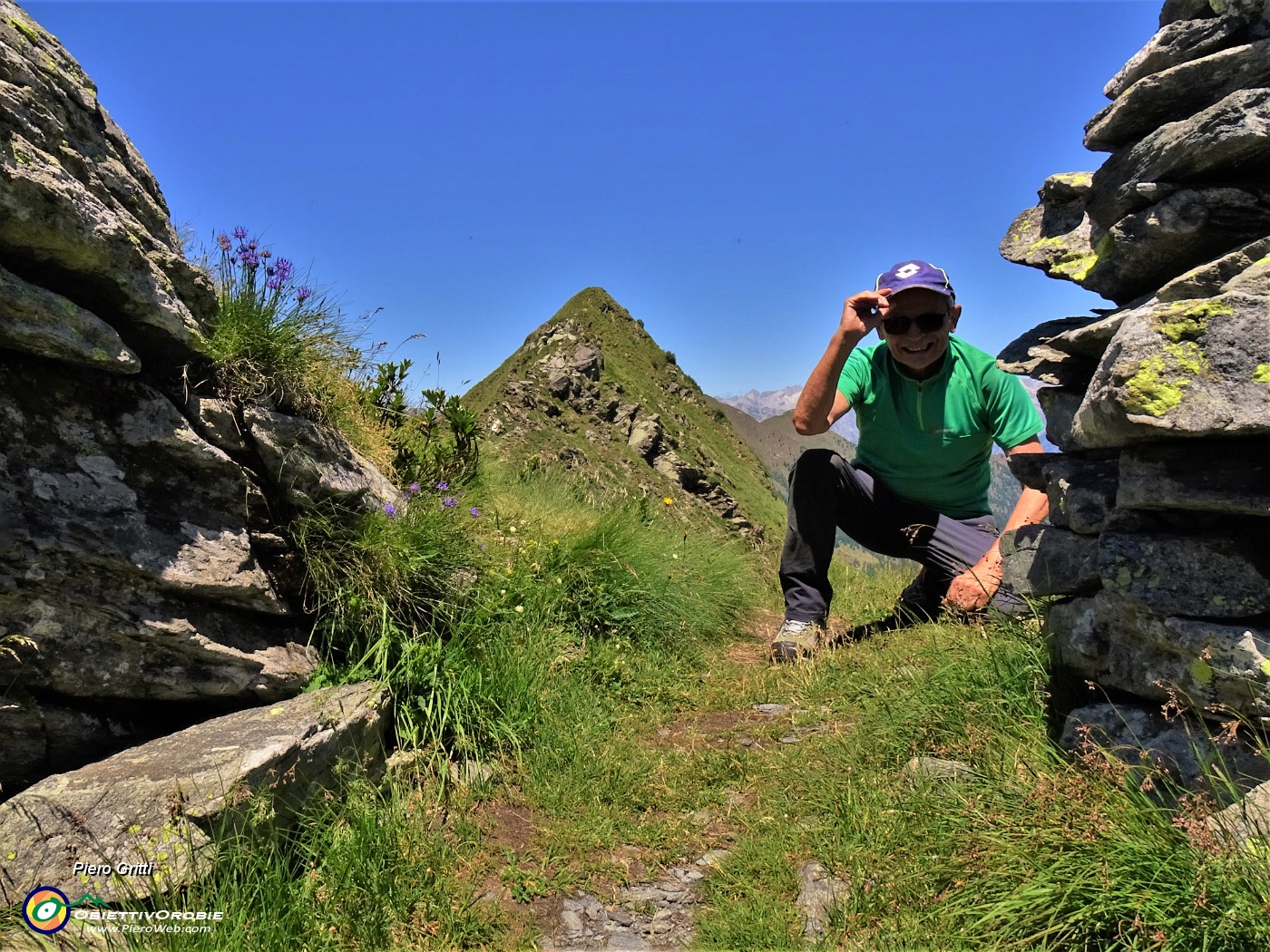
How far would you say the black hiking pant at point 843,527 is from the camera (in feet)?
18.9

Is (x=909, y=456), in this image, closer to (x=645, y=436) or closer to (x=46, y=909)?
(x=46, y=909)

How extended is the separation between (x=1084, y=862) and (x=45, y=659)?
12.6 ft

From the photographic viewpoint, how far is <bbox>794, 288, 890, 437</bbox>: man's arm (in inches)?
195

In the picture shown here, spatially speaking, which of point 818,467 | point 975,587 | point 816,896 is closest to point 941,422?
point 818,467

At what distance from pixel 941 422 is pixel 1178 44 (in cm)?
265

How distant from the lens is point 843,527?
6.09 metres

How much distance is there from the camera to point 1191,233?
315 cm

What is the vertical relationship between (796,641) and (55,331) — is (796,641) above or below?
below

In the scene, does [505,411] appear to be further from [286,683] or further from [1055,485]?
[1055,485]

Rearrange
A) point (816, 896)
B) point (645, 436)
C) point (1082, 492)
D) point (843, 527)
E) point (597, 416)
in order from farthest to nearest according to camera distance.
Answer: point (645, 436) < point (597, 416) < point (843, 527) < point (1082, 492) < point (816, 896)

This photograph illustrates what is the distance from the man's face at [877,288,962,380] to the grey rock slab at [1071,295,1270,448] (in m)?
2.26

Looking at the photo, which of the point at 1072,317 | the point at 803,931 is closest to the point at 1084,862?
the point at 803,931

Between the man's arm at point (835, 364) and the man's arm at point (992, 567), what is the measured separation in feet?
3.87

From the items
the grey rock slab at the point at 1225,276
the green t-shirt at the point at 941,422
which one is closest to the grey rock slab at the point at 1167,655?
the grey rock slab at the point at 1225,276
